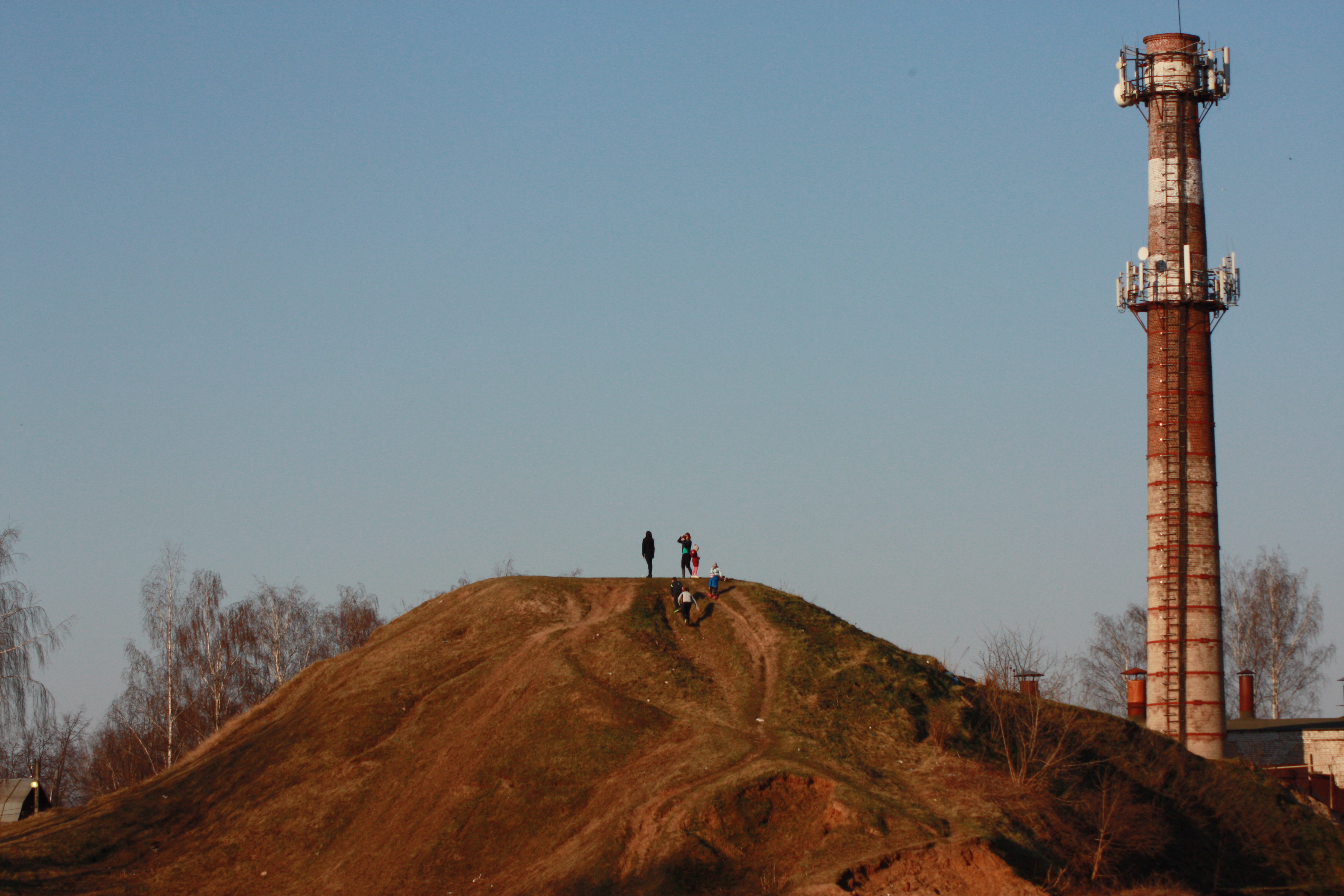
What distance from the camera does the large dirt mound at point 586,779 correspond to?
117 ft

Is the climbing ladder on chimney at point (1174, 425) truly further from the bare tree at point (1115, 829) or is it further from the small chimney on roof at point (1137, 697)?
the bare tree at point (1115, 829)

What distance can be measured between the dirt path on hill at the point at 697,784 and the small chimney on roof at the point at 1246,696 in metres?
37.3

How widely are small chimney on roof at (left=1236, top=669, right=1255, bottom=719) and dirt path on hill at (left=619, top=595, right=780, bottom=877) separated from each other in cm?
3734

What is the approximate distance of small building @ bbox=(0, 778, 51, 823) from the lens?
4900 centimetres

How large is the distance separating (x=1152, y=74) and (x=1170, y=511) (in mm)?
20232

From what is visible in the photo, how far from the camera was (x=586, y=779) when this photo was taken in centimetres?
4025

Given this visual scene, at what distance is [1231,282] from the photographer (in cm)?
5919

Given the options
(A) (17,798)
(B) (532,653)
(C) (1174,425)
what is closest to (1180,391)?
(C) (1174,425)

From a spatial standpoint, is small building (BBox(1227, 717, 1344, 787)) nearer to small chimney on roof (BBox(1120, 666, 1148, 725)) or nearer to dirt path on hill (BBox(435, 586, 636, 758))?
small chimney on roof (BBox(1120, 666, 1148, 725))

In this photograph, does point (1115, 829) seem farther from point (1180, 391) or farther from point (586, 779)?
point (1180, 391)

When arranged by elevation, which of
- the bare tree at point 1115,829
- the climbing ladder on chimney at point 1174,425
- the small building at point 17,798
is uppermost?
the climbing ladder on chimney at point 1174,425

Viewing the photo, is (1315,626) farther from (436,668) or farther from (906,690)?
(436,668)

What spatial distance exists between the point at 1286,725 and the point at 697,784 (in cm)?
3910

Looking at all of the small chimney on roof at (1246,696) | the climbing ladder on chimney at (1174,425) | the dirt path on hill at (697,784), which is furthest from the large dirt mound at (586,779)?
the small chimney on roof at (1246,696)
